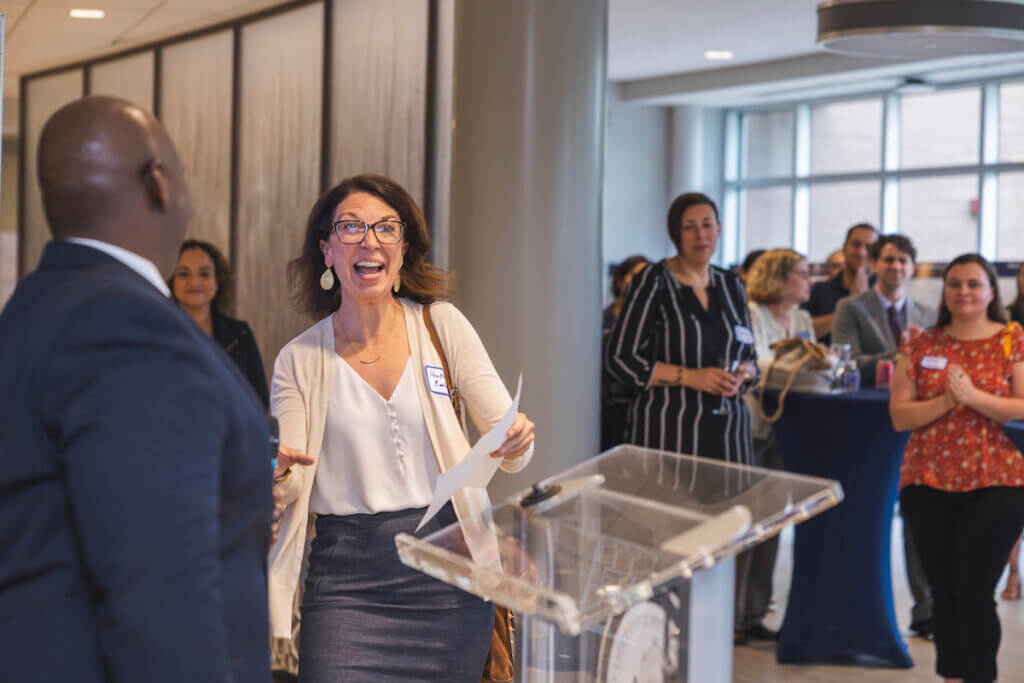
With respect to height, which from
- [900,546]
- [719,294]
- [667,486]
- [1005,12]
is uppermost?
[1005,12]

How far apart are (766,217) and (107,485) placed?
46.4 feet

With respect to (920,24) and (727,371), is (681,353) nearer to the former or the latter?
(727,371)

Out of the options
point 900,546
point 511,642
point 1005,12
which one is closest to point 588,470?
point 511,642

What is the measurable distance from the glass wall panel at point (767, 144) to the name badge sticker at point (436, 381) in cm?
1268

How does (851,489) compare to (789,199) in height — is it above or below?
below

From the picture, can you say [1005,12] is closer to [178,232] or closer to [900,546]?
[900,546]

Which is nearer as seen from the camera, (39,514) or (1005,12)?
(39,514)

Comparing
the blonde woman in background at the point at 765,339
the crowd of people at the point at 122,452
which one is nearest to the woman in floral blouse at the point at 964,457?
the blonde woman in background at the point at 765,339

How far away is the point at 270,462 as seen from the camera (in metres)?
1.41

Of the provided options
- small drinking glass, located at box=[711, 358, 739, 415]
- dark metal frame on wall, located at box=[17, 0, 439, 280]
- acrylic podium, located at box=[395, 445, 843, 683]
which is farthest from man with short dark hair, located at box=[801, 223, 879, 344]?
acrylic podium, located at box=[395, 445, 843, 683]

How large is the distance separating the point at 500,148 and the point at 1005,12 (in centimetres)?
311

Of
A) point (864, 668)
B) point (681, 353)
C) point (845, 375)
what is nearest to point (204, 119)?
point (681, 353)

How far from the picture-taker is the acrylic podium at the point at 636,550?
4.72ft

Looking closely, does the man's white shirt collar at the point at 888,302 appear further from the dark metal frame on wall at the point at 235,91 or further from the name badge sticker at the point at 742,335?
the dark metal frame on wall at the point at 235,91
